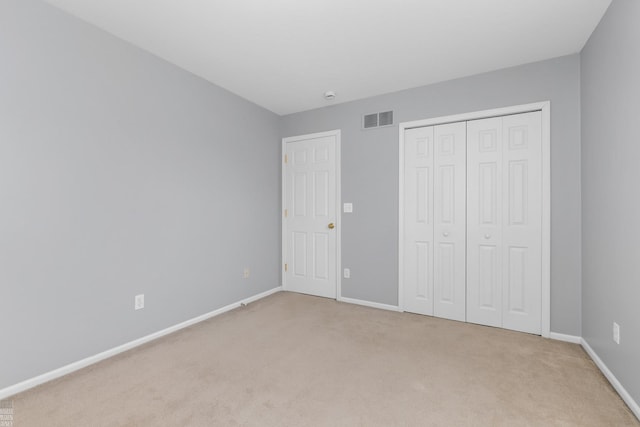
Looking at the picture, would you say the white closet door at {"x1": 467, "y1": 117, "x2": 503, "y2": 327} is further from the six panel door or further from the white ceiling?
the white ceiling

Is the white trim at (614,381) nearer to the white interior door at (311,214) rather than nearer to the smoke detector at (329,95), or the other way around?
the white interior door at (311,214)

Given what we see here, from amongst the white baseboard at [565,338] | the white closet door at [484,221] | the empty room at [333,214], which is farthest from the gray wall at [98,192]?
the white baseboard at [565,338]

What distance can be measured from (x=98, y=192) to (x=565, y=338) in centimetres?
410

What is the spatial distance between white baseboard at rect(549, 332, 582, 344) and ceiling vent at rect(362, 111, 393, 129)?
2616mm

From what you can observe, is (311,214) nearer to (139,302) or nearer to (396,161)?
(396,161)

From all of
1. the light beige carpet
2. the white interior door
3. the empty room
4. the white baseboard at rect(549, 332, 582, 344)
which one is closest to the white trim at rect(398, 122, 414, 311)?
the empty room

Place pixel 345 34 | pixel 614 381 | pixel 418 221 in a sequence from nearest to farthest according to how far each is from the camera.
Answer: pixel 614 381
pixel 345 34
pixel 418 221

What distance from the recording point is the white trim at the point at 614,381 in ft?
5.48

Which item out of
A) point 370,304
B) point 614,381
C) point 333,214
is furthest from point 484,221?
point 333,214

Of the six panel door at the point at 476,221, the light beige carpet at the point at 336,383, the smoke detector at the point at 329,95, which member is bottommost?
the light beige carpet at the point at 336,383

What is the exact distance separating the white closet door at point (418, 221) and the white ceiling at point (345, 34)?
70cm

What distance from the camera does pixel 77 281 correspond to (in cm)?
215

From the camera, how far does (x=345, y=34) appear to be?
7.73 ft

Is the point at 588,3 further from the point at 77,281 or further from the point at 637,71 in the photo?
the point at 77,281
